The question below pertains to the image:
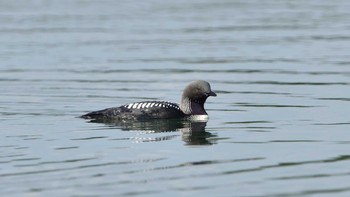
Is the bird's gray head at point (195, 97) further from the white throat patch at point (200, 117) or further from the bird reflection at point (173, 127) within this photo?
the bird reflection at point (173, 127)

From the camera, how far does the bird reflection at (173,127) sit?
58.5 ft

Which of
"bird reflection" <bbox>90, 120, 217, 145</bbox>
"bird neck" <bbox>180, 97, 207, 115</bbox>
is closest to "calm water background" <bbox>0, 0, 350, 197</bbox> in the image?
"bird reflection" <bbox>90, 120, 217, 145</bbox>

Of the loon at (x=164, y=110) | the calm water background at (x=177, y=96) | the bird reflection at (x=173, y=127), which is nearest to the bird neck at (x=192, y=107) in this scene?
the loon at (x=164, y=110)

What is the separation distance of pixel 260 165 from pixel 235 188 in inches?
61.0

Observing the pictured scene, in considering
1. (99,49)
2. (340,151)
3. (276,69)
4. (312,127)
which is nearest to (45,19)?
(99,49)

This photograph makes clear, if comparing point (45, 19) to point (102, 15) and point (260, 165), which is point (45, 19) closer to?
point (102, 15)

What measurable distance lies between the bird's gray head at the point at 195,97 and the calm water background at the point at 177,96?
46cm

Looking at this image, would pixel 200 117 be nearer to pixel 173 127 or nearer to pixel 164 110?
pixel 164 110

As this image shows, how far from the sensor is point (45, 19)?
40.2m

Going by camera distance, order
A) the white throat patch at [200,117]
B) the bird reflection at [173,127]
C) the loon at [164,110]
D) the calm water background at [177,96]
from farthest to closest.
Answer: the white throat patch at [200,117], the loon at [164,110], the bird reflection at [173,127], the calm water background at [177,96]

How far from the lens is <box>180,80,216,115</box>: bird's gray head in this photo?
19.9 meters

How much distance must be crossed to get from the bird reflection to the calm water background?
0.09 m

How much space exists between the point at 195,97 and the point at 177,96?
3139 millimetres

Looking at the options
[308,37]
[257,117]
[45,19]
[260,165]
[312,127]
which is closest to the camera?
[260,165]
